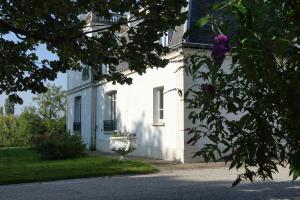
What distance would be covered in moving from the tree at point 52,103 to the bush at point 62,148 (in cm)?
2475

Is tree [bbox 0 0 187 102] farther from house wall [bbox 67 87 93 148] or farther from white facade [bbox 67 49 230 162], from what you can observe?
house wall [bbox 67 87 93 148]

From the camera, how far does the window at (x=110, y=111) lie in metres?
24.8

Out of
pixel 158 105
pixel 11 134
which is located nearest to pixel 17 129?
pixel 11 134

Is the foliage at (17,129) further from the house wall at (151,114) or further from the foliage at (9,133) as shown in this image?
the house wall at (151,114)

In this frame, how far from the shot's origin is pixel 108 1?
7605 millimetres

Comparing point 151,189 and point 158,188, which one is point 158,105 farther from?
point 151,189

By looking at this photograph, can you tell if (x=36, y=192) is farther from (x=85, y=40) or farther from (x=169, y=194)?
(x=85, y=40)

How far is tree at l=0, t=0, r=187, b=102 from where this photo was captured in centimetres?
758

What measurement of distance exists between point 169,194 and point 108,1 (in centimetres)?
391

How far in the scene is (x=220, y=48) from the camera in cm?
336

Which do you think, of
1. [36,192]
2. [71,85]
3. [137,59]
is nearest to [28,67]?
[137,59]

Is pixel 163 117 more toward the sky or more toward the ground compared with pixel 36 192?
more toward the sky

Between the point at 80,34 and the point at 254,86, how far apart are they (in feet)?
14.7

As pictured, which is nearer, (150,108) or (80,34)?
(80,34)
